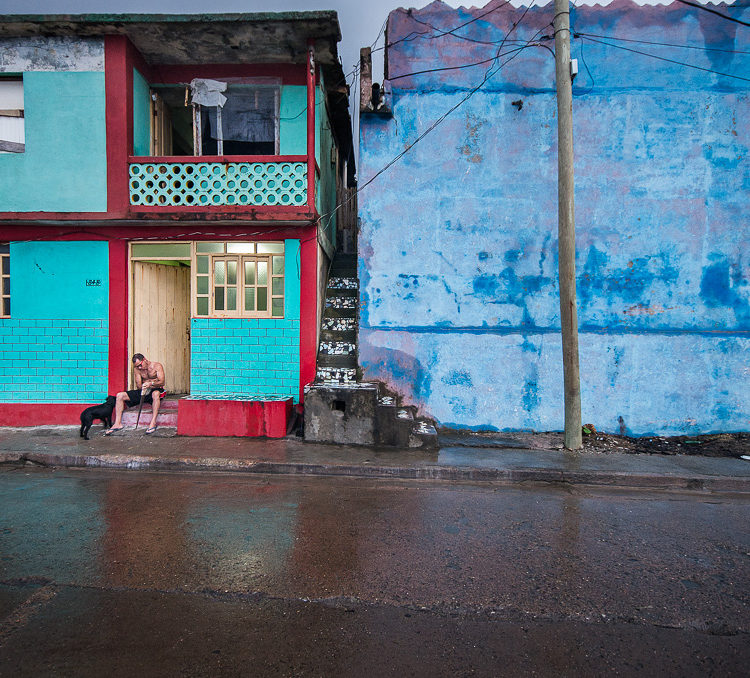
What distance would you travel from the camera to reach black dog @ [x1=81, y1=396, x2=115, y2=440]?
729cm

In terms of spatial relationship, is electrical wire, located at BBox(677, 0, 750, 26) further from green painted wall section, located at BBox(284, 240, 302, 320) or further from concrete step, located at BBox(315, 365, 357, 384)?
concrete step, located at BBox(315, 365, 357, 384)

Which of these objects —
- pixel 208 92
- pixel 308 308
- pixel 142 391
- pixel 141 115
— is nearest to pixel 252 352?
pixel 308 308

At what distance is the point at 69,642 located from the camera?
2.68 meters

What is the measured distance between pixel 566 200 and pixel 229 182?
5.52 metres

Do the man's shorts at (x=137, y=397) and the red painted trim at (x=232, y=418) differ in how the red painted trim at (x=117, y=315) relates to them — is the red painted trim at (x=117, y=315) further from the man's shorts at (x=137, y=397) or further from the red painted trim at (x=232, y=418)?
the red painted trim at (x=232, y=418)

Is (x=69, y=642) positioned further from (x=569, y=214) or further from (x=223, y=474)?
(x=569, y=214)

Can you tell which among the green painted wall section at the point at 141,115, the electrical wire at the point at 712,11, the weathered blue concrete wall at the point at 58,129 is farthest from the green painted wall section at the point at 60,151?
the electrical wire at the point at 712,11

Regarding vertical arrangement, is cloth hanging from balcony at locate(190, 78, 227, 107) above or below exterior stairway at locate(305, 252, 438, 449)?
above

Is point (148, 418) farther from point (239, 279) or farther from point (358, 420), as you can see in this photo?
point (358, 420)

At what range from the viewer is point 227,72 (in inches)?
350

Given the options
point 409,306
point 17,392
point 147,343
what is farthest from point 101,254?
point 409,306

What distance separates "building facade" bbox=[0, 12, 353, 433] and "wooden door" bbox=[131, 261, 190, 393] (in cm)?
6

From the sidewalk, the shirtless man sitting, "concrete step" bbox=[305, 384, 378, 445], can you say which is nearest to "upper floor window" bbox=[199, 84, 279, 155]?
the shirtless man sitting

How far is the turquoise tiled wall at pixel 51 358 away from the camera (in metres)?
8.33
